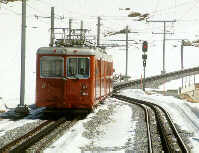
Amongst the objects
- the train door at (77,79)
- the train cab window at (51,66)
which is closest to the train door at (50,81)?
the train cab window at (51,66)

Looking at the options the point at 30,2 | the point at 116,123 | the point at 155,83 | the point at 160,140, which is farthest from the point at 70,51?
the point at 30,2

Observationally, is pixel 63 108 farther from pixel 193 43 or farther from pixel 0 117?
pixel 193 43

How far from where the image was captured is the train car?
1588 cm

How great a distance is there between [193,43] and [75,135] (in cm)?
7361

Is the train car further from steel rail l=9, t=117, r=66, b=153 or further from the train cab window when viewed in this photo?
steel rail l=9, t=117, r=66, b=153

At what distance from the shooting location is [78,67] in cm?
1597

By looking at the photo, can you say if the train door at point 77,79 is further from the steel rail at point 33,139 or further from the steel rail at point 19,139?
the steel rail at point 19,139

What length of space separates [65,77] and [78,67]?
0.64 meters

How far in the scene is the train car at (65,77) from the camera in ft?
52.1

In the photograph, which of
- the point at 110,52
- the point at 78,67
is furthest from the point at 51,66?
the point at 110,52

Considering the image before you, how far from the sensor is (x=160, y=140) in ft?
38.8

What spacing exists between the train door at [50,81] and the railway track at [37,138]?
3.51ft

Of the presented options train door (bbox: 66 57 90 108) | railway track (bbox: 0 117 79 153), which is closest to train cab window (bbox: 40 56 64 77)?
train door (bbox: 66 57 90 108)

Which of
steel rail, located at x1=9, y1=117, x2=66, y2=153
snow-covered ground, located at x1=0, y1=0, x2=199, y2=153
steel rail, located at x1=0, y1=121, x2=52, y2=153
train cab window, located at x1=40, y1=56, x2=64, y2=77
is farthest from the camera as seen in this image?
train cab window, located at x1=40, y1=56, x2=64, y2=77
